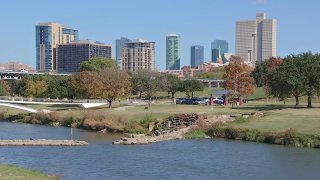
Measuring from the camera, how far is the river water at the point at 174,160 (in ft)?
132

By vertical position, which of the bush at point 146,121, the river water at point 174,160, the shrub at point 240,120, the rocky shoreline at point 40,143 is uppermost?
the shrub at point 240,120

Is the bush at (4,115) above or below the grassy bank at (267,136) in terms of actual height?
below

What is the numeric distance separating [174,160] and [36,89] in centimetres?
9528

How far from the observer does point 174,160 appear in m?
46.7

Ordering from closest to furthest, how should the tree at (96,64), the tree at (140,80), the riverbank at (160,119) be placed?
1. the riverbank at (160,119)
2. the tree at (140,80)
3. the tree at (96,64)

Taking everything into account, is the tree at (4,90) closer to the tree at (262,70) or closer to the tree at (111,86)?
the tree at (111,86)

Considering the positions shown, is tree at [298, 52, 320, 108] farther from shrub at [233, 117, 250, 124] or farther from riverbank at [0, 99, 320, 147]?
shrub at [233, 117, 250, 124]

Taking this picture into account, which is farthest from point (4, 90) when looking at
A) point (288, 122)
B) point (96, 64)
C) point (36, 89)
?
point (288, 122)

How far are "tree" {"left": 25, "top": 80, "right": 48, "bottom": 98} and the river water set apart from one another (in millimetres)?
78307

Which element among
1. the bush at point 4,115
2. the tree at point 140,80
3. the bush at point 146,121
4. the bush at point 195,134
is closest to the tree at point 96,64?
the tree at point 140,80

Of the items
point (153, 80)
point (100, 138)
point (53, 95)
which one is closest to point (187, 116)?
point (100, 138)

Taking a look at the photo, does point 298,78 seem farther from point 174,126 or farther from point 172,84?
point 172,84

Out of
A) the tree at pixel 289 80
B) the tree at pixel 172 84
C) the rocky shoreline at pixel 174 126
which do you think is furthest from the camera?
the tree at pixel 172 84

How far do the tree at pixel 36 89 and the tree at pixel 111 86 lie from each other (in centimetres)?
3497
